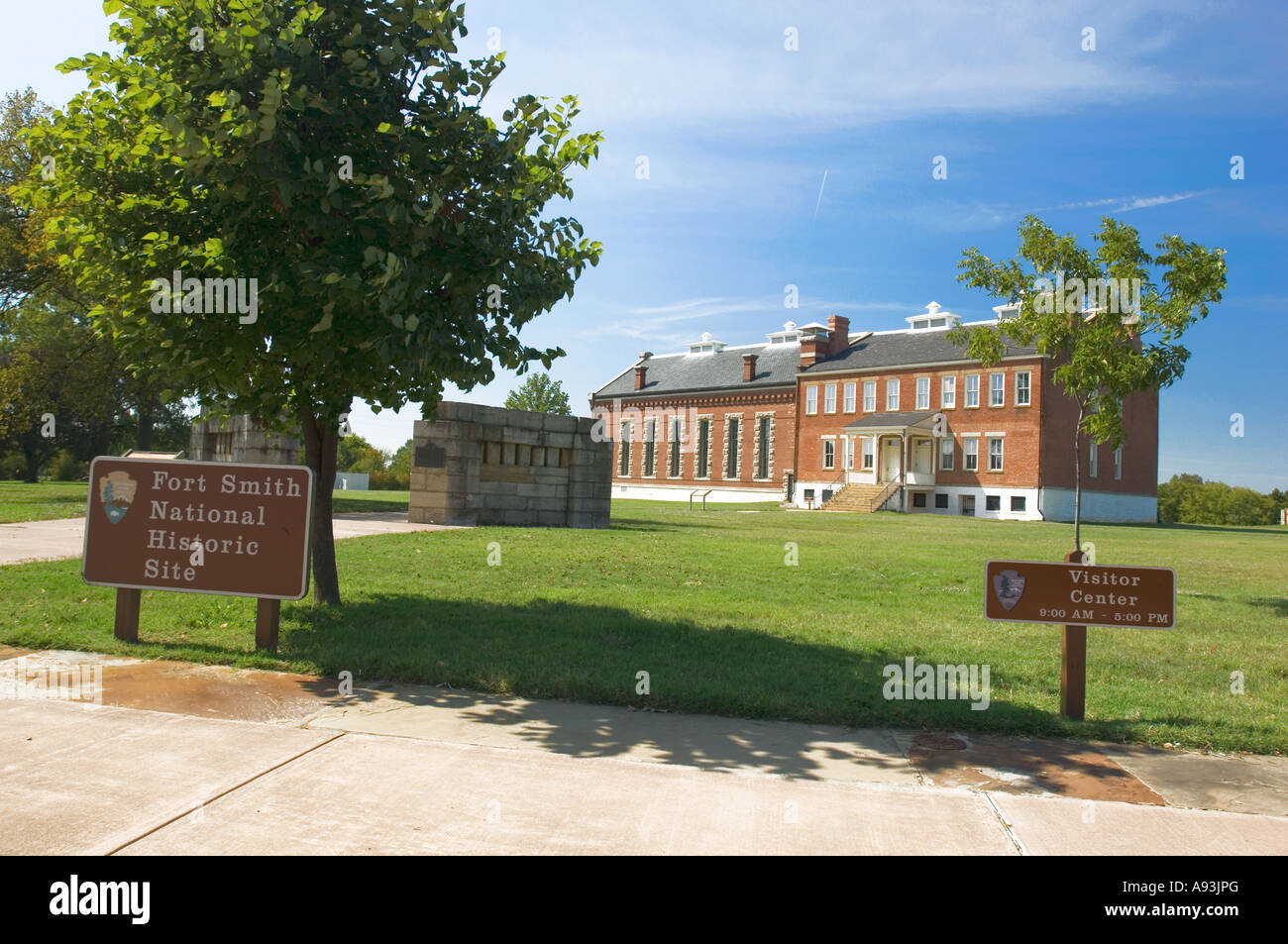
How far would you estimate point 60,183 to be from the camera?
807 centimetres

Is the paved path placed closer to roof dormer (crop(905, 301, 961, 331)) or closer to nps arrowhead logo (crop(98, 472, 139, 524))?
nps arrowhead logo (crop(98, 472, 139, 524))

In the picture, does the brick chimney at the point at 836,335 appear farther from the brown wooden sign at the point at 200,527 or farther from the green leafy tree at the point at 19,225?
the brown wooden sign at the point at 200,527

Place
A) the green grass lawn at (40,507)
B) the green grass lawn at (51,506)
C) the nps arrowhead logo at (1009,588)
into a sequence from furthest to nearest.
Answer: the green grass lawn at (51,506), the green grass lawn at (40,507), the nps arrowhead logo at (1009,588)

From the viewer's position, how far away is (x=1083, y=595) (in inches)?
264

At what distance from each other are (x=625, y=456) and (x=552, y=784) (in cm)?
6917

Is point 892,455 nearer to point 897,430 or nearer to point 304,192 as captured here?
point 897,430

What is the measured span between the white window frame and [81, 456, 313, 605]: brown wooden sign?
152 ft

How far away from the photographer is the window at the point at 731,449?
65.4m

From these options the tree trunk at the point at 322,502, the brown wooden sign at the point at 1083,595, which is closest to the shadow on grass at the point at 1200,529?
the brown wooden sign at the point at 1083,595

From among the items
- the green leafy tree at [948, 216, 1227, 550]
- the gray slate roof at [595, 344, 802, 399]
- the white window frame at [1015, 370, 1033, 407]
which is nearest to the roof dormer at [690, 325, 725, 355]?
the gray slate roof at [595, 344, 802, 399]

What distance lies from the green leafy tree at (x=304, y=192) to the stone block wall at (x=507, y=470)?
11.8m

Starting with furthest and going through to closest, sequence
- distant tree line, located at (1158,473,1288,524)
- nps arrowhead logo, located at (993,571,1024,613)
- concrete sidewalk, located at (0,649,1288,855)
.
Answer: distant tree line, located at (1158,473,1288,524), nps arrowhead logo, located at (993,571,1024,613), concrete sidewalk, located at (0,649,1288,855)

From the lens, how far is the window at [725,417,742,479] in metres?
65.4

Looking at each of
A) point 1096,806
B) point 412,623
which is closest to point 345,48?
point 412,623
